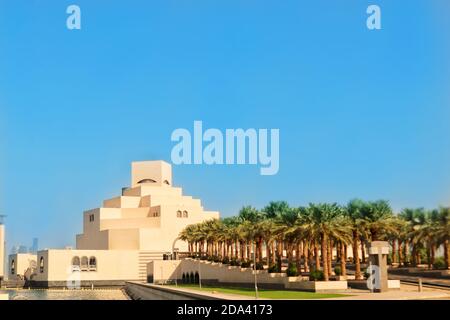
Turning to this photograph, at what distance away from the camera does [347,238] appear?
45750 mm

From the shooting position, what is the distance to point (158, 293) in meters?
47.6

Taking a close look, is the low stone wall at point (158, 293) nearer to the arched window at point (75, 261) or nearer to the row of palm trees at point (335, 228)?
the row of palm trees at point (335, 228)

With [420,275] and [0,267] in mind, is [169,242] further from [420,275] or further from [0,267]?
[420,275]

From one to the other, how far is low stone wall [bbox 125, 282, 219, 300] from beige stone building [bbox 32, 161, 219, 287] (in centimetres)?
1906

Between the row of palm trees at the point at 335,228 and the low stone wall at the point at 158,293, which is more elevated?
the row of palm trees at the point at 335,228

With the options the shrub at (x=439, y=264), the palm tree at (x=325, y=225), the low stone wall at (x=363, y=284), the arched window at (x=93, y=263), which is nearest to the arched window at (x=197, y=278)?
the arched window at (x=93, y=263)

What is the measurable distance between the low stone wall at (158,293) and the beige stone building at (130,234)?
750 inches

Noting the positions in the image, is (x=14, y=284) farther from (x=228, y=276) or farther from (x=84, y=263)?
(x=228, y=276)

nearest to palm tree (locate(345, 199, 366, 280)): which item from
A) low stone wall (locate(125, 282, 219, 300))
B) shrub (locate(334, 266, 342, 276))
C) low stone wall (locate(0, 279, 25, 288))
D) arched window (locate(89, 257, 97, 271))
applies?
shrub (locate(334, 266, 342, 276))

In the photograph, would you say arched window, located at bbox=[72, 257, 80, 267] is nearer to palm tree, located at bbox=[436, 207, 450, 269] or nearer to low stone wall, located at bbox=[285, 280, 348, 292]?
low stone wall, located at bbox=[285, 280, 348, 292]

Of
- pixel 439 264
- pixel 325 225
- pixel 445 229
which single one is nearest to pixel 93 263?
pixel 439 264

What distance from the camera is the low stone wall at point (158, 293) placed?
33.5m
